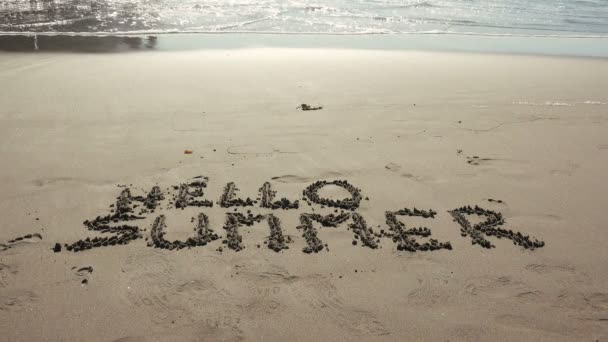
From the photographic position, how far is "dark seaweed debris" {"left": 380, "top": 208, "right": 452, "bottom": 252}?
3779 mm

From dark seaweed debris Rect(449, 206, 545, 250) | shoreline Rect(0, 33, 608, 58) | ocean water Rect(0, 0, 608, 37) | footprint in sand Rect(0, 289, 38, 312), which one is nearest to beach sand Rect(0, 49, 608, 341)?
footprint in sand Rect(0, 289, 38, 312)

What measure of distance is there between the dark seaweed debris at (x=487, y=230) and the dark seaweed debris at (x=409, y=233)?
0.80 feet

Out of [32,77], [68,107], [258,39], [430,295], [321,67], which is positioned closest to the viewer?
[430,295]

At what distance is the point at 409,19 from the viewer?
14.6 metres

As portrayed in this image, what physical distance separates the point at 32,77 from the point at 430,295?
23.1 ft

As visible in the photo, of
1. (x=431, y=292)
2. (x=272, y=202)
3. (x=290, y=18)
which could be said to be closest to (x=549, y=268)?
(x=431, y=292)

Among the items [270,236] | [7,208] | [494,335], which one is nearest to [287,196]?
[270,236]

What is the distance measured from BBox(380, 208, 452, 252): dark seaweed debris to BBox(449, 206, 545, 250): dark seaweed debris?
9.6 inches

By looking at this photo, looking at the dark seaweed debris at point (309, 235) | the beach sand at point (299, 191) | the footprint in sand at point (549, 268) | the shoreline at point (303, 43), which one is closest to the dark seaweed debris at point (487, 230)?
the beach sand at point (299, 191)

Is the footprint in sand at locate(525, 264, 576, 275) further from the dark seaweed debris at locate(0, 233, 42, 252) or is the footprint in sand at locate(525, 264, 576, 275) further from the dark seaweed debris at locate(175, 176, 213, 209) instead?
the dark seaweed debris at locate(0, 233, 42, 252)

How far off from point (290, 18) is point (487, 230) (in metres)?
11.1

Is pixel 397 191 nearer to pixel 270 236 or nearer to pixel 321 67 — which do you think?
pixel 270 236

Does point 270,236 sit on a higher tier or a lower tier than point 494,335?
higher

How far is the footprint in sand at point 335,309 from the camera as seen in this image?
3.04 m
